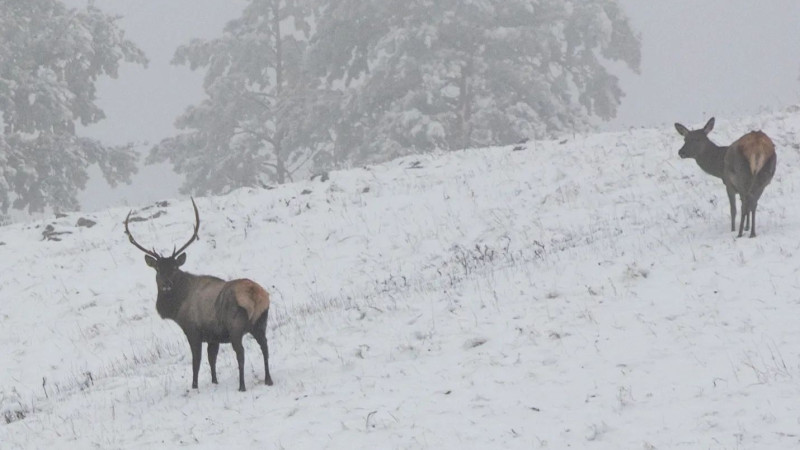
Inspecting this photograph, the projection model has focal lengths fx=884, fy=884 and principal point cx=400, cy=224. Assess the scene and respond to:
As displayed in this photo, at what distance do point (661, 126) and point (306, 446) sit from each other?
55.2 feet

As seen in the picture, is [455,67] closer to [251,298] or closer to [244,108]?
[244,108]

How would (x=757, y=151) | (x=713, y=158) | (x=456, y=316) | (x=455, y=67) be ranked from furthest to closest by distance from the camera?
(x=455, y=67)
(x=713, y=158)
(x=757, y=151)
(x=456, y=316)

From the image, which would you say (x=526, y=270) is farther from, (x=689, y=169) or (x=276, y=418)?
(x=689, y=169)

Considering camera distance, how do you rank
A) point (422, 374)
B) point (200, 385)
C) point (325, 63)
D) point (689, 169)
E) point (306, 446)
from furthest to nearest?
point (325, 63) → point (689, 169) → point (200, 385) → point (422, 374) → point (306, 446)

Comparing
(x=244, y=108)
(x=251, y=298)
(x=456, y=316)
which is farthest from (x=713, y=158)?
(x=244, y=108)

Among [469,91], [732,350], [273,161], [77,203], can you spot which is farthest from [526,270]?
[273,161]

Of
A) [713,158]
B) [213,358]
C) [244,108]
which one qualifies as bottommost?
[213,358]

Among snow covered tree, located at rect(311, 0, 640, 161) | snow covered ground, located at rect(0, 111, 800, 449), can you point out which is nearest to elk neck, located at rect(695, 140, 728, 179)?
snow covered ground, located at rect(0, 111, 800, 449)

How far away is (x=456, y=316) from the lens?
1026 centimetres

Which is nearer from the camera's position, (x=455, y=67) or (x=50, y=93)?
(x=50, y=93)

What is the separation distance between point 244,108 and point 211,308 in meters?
27.9

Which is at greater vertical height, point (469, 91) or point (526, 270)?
point (469, 91)

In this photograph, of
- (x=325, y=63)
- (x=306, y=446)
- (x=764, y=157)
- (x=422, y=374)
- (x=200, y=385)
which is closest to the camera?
(x=306, y=446)

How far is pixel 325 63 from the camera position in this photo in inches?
1307
